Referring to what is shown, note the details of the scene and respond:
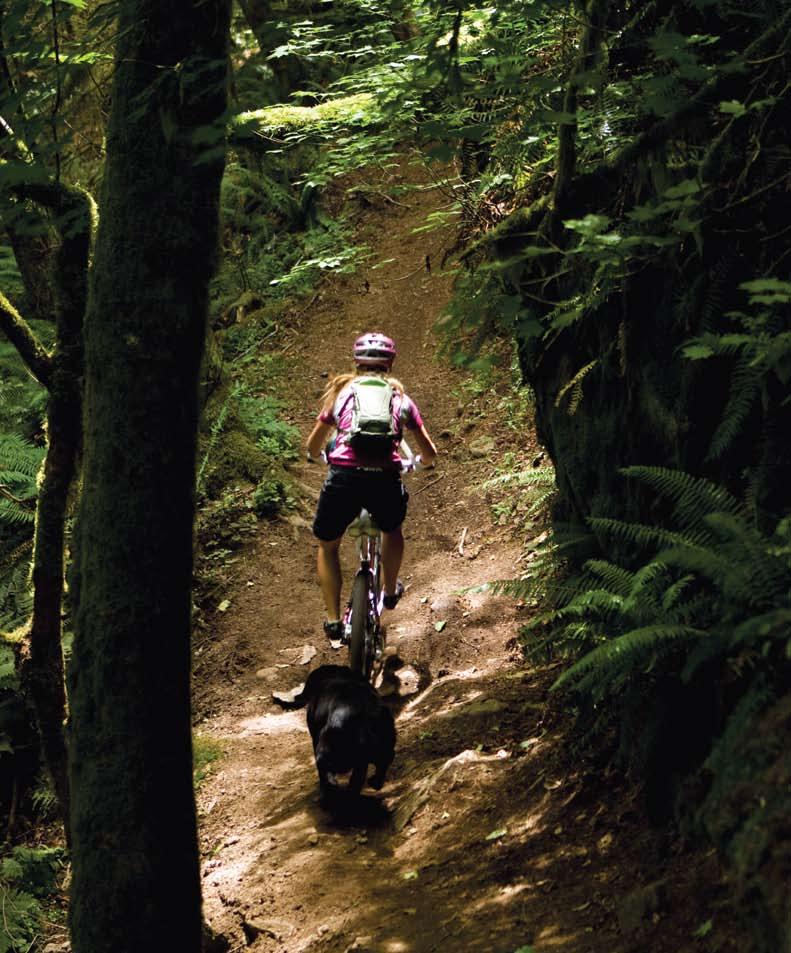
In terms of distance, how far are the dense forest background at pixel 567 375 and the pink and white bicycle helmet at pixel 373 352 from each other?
135 cm

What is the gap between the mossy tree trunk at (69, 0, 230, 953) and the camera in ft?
11.0

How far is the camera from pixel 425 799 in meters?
5.14

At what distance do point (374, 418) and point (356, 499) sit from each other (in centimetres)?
64

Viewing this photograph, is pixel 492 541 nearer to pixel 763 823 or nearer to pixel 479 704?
pixel 479 704

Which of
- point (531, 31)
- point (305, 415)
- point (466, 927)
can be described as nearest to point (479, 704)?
point (466, 927)

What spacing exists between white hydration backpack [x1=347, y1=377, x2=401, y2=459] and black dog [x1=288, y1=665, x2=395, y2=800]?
1668mm

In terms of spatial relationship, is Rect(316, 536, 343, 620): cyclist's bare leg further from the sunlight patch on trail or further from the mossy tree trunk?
the mossy tree trunk

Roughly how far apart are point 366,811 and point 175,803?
217 centimetres

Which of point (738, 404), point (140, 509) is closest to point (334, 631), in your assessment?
point (140, 509)

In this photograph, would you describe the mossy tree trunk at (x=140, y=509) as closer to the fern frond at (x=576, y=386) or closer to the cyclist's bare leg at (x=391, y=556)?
the fern frond at (x=576, y=386)

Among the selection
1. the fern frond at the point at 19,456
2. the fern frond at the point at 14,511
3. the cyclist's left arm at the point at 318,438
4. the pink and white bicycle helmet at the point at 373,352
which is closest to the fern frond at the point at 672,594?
the pink and white bicycle helmet at the point at 373,352

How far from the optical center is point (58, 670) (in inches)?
200

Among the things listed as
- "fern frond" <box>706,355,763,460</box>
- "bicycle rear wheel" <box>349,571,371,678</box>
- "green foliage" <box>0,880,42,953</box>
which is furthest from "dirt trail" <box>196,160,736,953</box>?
"fern frond" <box>706,355,763,460</box>

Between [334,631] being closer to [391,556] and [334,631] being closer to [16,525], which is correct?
[391,556]
